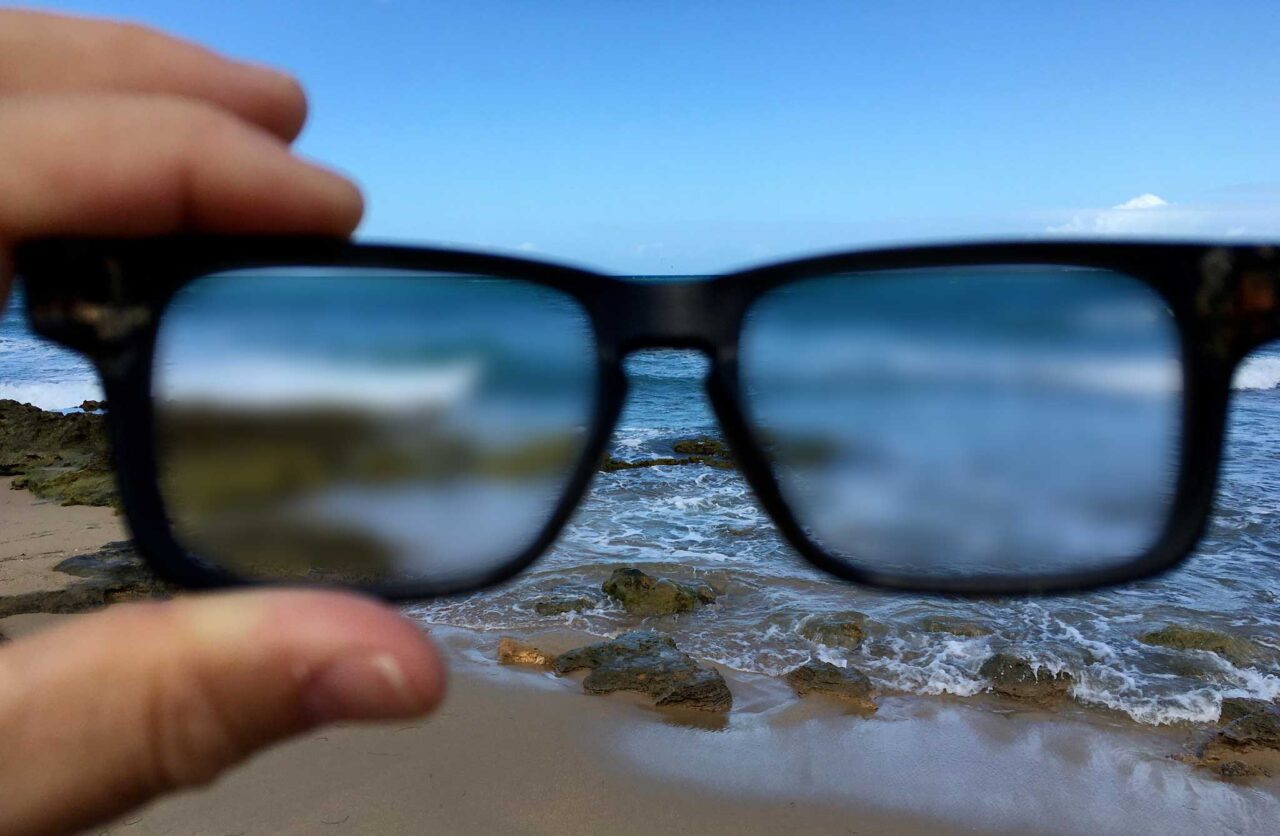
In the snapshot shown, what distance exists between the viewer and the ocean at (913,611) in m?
4.14

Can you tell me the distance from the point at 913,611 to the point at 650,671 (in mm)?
1927

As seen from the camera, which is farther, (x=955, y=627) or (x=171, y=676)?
(x=955, y=627)

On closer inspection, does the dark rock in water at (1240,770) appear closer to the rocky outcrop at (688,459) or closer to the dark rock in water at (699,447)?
the rocky outcrop at (688,459)

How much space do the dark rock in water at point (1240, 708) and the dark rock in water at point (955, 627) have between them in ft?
3.80

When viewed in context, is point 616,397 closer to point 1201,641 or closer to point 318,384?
point 318,384

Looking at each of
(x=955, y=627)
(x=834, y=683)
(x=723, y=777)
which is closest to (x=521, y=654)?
(x=723, y=777)

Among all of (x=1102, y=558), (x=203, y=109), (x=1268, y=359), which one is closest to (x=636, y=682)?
(x=1102, y=558)

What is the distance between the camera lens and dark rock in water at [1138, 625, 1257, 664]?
175 inches

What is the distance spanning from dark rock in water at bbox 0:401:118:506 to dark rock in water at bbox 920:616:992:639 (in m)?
7.69

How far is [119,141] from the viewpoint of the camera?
3.02 feet

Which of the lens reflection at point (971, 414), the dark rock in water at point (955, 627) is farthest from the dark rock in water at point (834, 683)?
the lens reflection at point (971, 414)

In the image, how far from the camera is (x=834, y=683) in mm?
3973

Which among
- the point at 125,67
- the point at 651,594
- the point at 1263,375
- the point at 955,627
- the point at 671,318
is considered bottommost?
the point at 955,627

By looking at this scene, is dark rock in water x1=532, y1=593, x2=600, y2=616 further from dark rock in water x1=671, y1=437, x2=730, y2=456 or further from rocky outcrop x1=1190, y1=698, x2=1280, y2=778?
dark rock in water x1=671, y1=437, x2=730, y2=456
